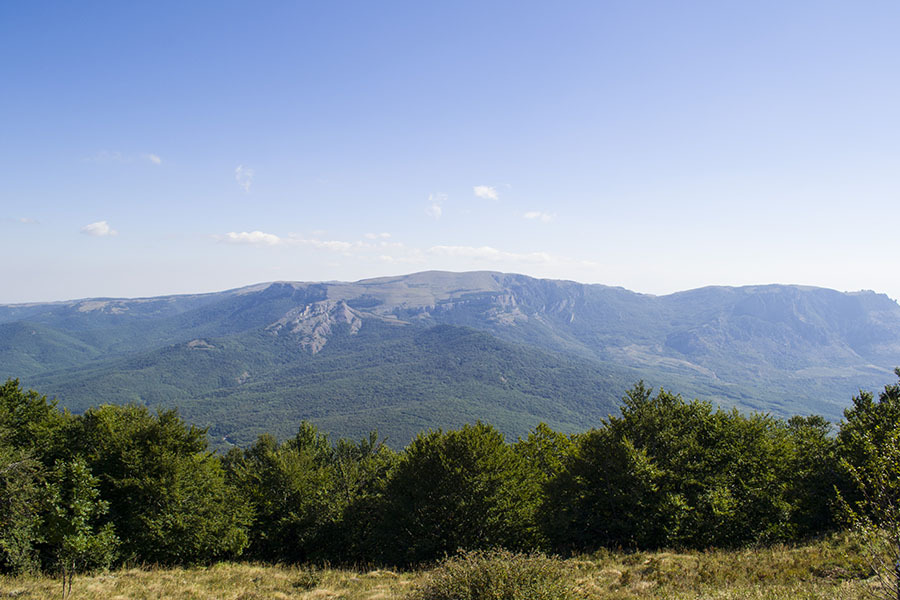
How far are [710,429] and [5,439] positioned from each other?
4860 cm

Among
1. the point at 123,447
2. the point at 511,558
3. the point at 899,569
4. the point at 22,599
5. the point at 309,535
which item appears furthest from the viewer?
the point at 309,535

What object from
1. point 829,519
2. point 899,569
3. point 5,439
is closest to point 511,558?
point 899,569

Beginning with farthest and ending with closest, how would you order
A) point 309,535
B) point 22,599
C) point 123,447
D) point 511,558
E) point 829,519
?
point 309,535 < point 829,519 < point 123,447 < point 22,599 < point 511,558

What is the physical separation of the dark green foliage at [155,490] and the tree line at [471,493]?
0.09 metres

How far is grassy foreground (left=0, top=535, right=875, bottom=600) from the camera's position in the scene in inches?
657

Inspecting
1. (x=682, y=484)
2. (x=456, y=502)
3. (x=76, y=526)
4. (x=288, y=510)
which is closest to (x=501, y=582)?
(x=456, y=502)

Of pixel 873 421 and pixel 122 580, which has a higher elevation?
pixel 873 421

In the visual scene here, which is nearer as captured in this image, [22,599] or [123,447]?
[22,599]

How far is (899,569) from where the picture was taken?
934cm

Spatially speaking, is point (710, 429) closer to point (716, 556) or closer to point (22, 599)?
point (716, 556)

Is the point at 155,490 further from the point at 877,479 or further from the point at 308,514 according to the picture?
the point at 877,479

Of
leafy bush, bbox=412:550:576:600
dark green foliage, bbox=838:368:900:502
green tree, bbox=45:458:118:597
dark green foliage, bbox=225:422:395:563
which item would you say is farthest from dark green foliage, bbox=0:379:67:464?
dark green foliage, bbox=838:368:900:502

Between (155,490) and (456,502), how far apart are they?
1947cm

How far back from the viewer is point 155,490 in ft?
88.8
